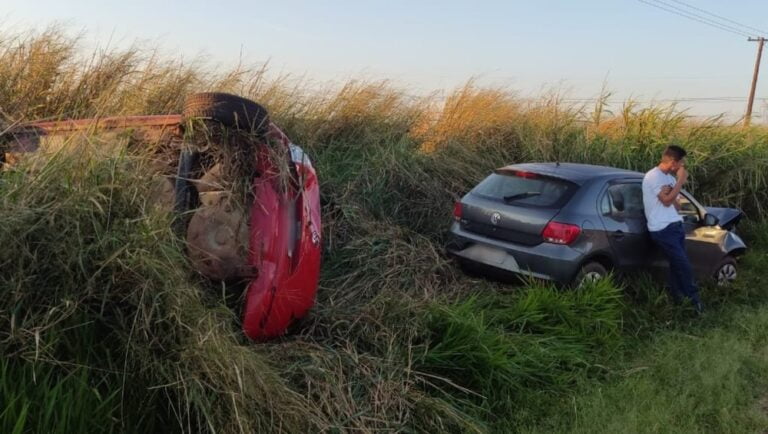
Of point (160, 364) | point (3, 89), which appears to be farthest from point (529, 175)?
point (3, 89)

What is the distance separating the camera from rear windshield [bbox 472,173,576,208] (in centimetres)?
623

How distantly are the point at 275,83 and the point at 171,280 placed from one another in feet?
19.8

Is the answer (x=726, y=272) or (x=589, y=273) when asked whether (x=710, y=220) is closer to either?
(x=726, y=272)

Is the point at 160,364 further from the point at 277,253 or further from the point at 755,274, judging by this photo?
the point at 755,274

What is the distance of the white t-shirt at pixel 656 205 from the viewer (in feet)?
21.4

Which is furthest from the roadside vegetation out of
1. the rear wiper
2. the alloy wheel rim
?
the rear wiper

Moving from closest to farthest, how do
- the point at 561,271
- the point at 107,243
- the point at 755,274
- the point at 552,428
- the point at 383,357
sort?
1. the point at 107,243
2. the point at 552,428
3. the point at 383,357
4. the point at 561,271
5. the point at 755,274

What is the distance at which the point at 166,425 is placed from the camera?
3.16 metres

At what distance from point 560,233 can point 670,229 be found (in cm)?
136

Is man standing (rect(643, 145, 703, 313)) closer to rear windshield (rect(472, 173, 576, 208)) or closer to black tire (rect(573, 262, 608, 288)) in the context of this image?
black tire (rect(573, 262, 608, 288))

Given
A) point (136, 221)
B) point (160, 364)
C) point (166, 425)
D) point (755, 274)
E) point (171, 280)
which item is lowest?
point (755, 274)

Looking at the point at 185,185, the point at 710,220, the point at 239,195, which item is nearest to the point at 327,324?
the point at 239,195

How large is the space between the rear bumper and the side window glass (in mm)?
763

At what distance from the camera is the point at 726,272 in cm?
775
